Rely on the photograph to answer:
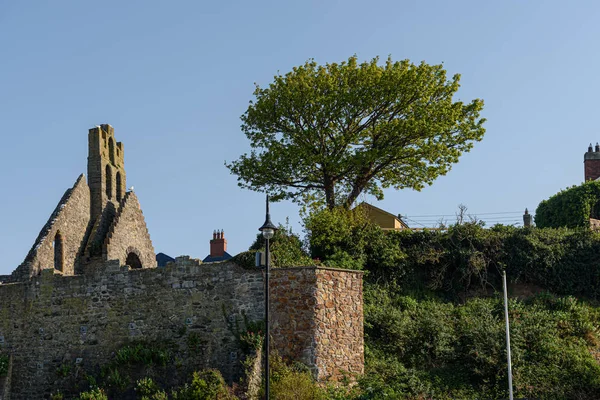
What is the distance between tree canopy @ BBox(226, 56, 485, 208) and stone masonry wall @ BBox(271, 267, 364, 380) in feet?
23.3

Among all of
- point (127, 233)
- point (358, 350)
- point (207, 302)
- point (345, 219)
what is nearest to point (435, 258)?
point (345, 219)

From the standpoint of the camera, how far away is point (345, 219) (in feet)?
102

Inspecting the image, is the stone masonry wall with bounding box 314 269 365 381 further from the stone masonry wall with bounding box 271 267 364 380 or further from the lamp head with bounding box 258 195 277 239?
the lamp head with bounding box 258 195 277 239

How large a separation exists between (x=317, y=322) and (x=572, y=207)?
2021 cm

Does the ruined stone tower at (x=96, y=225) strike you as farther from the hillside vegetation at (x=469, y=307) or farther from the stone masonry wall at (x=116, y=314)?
the hillside vegetation at (x=469, y=307)

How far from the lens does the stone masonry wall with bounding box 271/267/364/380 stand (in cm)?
2588

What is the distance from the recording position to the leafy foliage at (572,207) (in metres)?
41.6

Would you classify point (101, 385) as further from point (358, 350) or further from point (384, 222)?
point (384, 222)

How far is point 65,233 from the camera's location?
3294 centimetres

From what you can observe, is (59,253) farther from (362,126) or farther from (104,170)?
(362,126)

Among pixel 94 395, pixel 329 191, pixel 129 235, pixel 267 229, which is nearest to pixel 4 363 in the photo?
pixel 94 395

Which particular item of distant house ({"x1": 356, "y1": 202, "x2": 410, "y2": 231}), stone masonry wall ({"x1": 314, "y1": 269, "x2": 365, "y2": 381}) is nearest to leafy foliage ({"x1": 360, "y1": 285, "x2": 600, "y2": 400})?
stone masonry wall ({"x1": 314, "y1": 269, "x2": 365, "y2": 381})

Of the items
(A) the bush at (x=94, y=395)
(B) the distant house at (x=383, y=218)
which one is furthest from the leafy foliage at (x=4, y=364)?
(B) the distant house at (x=383, y=218)

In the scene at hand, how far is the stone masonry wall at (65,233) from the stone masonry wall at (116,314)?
1147 mm
